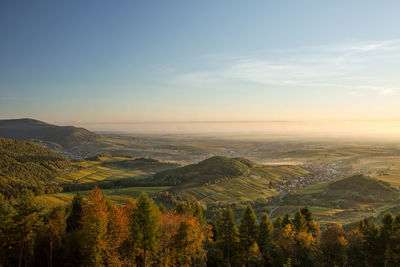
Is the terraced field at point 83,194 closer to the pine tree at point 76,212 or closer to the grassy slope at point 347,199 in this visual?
the grassy slope at point 347,199

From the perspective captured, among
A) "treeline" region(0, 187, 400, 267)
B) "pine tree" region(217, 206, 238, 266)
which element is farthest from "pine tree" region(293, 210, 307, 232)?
"pine tree" region(217, 206, 238, 266)

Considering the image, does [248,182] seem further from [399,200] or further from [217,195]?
[399,200]

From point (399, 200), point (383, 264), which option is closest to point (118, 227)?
point (383, 264)

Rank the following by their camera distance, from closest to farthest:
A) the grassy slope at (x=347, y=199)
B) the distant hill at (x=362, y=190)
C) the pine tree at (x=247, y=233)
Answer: the pine tree at (x=247, y=233) → the grassy slope at (x=347, y=199) → the distant hill at (x=362, y=190)

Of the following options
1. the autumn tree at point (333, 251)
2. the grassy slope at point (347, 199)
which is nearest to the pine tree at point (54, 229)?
the autumn tree at point (333, 251)

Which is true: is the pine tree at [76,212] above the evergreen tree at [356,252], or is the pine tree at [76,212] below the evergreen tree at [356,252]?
above

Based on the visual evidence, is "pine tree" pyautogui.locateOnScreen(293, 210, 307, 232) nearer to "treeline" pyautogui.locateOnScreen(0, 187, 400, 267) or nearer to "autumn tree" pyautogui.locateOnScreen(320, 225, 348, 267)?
"treeline" pyautogui.locateOnScreen(0, 187, 400, 267)

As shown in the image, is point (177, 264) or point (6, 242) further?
point (177, 264)
